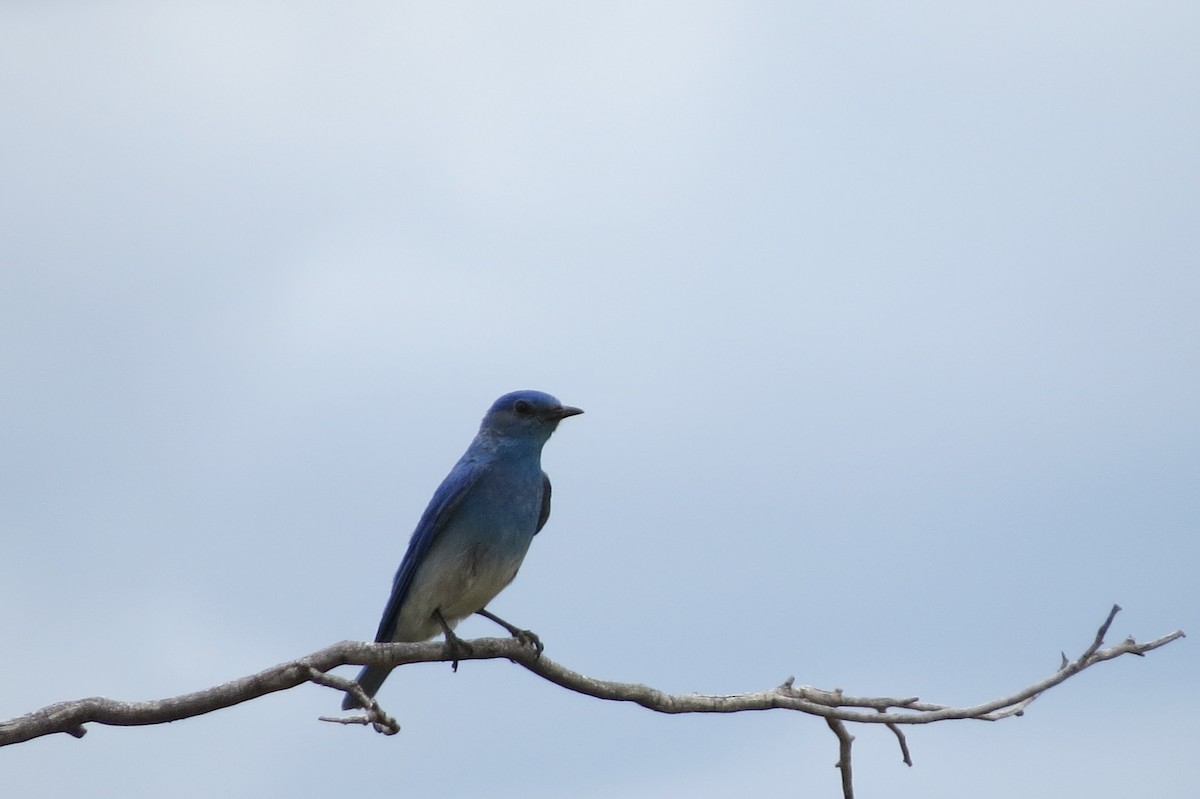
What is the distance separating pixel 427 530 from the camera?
8.62 meters

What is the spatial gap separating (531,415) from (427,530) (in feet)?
3.39

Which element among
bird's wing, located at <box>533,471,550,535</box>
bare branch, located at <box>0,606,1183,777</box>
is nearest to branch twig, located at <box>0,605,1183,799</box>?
bare branch, located at <box>0,606,1183,777</box>

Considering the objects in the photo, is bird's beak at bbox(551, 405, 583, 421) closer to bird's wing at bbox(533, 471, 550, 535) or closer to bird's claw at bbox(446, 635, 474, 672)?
bird's wing at bbox(533, 471, 550, 535)

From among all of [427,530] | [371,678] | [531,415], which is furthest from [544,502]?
[371,678]

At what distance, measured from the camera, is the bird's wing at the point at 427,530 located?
863 centimetres

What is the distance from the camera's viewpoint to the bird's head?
8914 mm

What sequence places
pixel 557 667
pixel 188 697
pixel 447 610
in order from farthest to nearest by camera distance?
pixel 447 610 → pixel 557 667 → pixel 188 697

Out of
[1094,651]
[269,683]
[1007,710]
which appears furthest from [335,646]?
[1094,651]

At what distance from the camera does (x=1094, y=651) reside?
778 centimetres

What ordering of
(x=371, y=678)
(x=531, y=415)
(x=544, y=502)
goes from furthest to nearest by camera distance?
1. (x=544, y=502)
2. (x=531, y=415)
3. (x=371, y=678)

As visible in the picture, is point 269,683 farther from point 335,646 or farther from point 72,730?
point 72,730

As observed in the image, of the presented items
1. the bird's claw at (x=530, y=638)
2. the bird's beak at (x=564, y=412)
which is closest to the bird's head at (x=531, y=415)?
the bird's beak at (x=564, y=412)

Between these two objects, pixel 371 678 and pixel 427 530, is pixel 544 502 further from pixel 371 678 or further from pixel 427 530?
pixel 371 678

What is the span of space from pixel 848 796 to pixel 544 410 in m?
3.09
